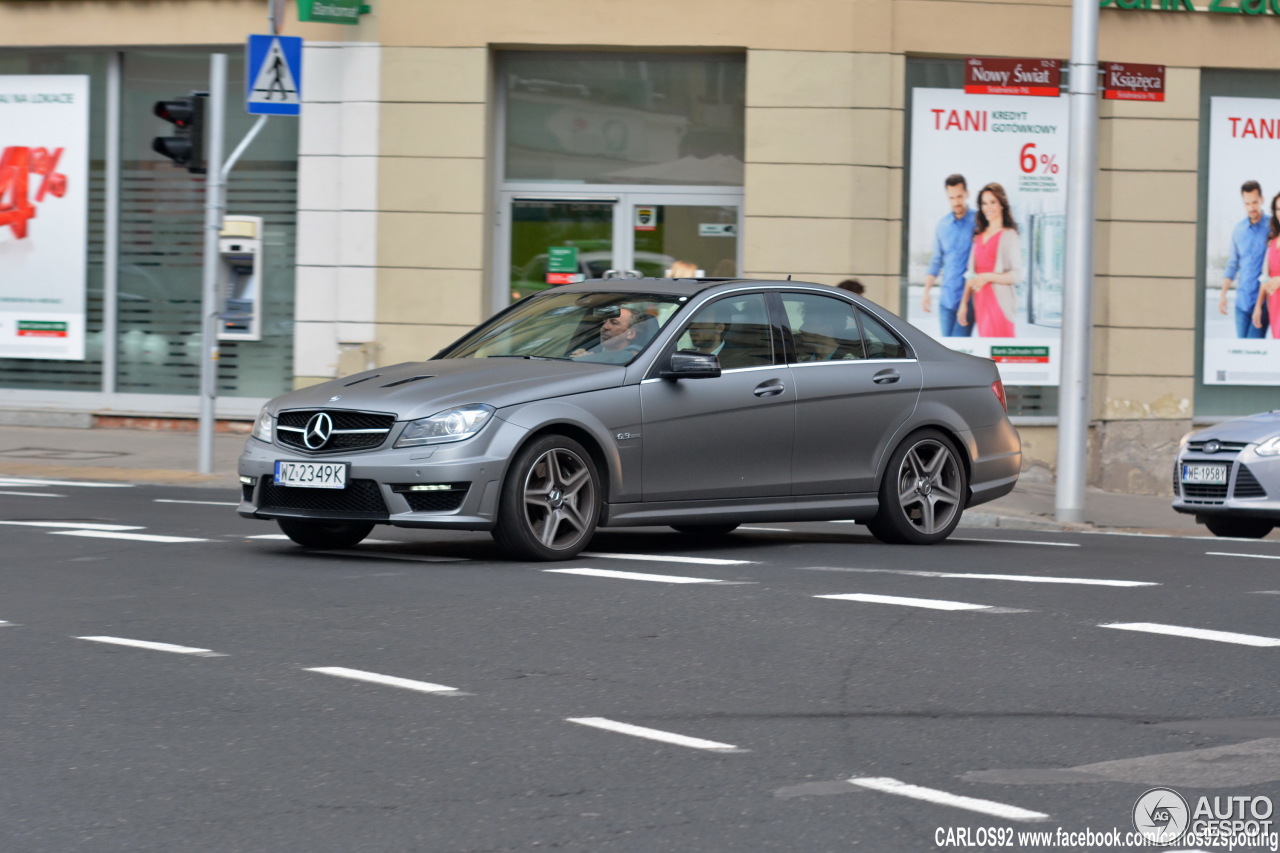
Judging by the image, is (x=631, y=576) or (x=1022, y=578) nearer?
(x=631, y=576)

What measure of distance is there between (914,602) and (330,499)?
2943 millimetres

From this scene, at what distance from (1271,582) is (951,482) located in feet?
7.50

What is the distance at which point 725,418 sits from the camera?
10.0 meters

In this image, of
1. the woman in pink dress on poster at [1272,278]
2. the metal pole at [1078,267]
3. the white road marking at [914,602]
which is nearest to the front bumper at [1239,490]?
the metal pole at [1078,267]

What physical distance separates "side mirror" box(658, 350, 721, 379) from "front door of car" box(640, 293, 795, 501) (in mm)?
58

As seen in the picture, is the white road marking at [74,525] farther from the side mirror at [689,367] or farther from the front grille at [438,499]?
the side mirror at [689,367]

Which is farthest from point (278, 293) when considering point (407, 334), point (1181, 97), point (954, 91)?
point (1181, 97)

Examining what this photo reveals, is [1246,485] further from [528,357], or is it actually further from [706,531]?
[528,357]

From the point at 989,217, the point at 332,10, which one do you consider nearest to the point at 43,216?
the point at 332,10

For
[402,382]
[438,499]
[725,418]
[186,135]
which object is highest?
[186,135]

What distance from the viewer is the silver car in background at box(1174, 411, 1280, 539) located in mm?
13016

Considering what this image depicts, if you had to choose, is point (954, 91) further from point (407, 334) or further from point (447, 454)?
point (447, 454)

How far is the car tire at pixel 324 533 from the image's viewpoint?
32.5 ft

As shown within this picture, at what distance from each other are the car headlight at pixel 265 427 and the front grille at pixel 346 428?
18 centimetres
